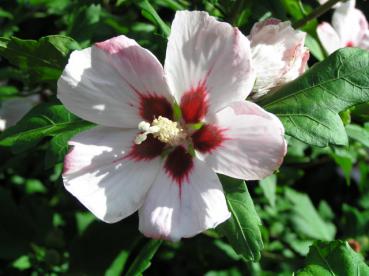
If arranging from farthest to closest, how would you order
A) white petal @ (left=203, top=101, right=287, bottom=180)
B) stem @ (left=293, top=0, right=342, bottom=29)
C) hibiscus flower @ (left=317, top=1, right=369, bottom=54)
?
hibiscus flower @ (left=317, top=1, right=369, bottom=54), stem @ (left=293, top=0, right=342, bottom=29), white petal @ (left=203, top=101, right=287, bottom=180)

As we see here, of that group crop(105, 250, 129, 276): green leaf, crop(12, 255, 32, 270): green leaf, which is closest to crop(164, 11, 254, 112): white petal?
crop(105, 250, 129, 276): green leaf

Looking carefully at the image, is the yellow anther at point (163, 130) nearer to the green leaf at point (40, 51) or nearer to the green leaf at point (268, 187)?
the green leaf at point (40, 51)

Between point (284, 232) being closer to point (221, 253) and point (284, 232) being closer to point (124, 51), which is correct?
point (221, 253)

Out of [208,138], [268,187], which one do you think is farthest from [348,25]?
[208,138]

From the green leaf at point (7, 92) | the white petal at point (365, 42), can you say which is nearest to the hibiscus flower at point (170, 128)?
the white petal at point (365, 42)

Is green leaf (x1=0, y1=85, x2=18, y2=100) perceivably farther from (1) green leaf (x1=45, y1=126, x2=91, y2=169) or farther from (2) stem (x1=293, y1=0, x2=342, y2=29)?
(2) stem (x1=293, y1=0, x2=342, y2=29)

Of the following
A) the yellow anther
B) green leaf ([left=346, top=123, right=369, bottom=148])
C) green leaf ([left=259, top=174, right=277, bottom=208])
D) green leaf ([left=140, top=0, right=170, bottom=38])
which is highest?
green leaf ([left=140, top=0, right=170, bottom=38])
